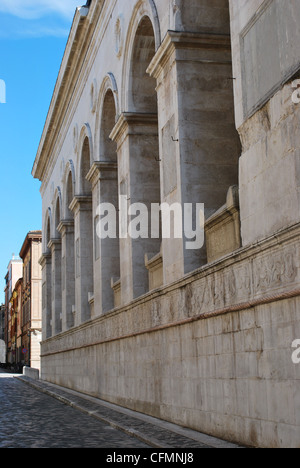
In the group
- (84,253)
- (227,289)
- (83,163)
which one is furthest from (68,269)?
(227,289)

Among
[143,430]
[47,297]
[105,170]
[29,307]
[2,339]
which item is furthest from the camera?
[2,339]

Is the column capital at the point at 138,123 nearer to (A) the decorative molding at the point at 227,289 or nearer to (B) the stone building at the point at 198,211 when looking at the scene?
(B) the stone building at the point at 198,211

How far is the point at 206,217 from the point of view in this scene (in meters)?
12.3

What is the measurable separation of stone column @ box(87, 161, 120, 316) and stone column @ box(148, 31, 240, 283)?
760cm

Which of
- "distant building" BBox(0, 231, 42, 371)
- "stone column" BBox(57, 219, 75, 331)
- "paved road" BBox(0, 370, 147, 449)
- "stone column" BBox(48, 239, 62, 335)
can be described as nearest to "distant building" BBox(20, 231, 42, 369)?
"distant building" BBox(0, 231, 42, 371)

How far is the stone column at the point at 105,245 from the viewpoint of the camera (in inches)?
813

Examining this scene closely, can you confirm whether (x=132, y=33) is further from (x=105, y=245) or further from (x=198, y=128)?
(x=105, y=245)

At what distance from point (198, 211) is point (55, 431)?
465 cm

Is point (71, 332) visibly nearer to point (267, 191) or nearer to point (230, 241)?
point (230, 241)

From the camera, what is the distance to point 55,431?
12484mm

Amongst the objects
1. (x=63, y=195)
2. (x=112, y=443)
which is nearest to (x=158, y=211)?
(x=112, y=443)

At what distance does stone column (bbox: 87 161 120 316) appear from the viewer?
20641mm

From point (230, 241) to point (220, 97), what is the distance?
10.5 feet
